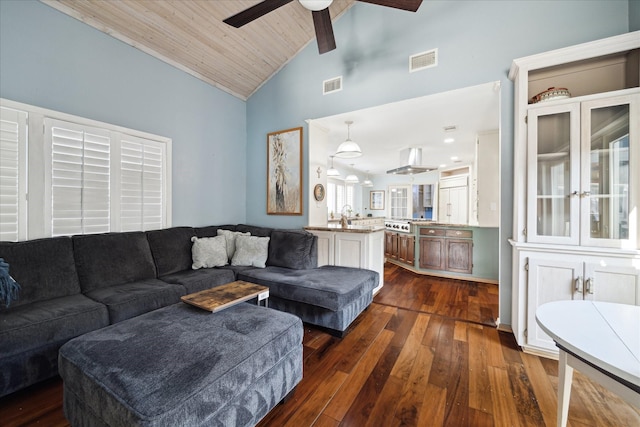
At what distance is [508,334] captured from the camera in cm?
246

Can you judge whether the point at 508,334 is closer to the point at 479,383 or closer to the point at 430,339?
the point at 430,339

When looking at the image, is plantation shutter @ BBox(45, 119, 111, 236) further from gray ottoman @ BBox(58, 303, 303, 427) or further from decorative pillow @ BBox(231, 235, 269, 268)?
gray ottoman @ BBox(58, 303, 303, 427)

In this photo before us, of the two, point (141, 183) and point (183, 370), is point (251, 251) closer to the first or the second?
point (141, 183)

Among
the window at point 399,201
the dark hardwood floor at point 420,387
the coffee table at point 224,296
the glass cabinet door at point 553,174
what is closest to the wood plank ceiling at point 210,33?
the glass cabinet door at point 553,174

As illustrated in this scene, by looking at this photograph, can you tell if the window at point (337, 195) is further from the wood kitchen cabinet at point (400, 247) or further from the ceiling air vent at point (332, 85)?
the ceiling air vent at point (332, 85)

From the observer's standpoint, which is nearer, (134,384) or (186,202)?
(134,384)

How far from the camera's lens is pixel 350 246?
10.9 ft

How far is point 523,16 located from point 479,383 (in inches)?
127

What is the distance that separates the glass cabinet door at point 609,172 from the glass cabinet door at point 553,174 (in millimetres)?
59

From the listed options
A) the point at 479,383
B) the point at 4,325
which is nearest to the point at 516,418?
the point at 479,383

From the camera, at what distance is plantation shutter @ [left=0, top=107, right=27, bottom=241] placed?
209 centimetres

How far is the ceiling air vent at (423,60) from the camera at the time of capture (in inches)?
110

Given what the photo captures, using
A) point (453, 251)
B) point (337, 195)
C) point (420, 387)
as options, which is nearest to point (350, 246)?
point (420, 387)

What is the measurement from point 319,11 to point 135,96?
7.61 ft
